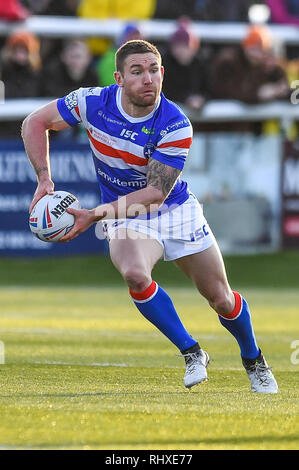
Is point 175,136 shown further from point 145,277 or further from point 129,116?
point 145,277

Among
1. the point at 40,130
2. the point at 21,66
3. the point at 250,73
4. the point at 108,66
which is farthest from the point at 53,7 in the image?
the point at 40,130

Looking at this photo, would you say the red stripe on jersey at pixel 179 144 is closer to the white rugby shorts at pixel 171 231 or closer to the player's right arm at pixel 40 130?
the white rugby shorts at pixel 171 231

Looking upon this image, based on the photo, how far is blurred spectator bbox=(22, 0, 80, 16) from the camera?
19.2 m

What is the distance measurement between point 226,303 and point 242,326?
25 centimetres

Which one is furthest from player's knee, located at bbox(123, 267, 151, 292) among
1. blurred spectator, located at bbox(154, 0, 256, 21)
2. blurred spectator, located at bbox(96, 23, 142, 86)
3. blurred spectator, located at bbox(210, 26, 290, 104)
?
blurred spectator, located at bbox(154, 0, 256, 21)

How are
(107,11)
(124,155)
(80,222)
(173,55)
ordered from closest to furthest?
1. (80,222)
2. (124,155)
3. (173,55)
4. (107,11)

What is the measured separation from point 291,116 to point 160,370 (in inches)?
509

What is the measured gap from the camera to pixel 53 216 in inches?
285

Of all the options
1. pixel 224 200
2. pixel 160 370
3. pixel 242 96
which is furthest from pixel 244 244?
pixel 160 370

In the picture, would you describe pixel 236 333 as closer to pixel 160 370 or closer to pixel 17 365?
pixel 160 370

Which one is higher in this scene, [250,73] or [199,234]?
[199,234]

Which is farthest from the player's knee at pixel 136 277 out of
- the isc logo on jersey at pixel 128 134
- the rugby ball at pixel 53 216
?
the isc logo on jersey at pixel 128 134

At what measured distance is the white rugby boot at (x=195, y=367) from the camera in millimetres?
7602

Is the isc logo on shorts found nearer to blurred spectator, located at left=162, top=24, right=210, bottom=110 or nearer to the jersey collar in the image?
the jersey collar
